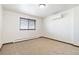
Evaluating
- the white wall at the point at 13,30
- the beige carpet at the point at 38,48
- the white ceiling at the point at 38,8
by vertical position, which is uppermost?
the white ceiling at the point at 38,8

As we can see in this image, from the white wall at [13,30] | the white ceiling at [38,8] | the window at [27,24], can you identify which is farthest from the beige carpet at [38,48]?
the white ceiling at [38,8]

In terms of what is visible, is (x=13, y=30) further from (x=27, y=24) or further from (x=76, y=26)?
(x=76, y=26)

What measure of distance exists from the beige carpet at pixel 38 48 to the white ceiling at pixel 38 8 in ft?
1.54

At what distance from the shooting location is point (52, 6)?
139cm

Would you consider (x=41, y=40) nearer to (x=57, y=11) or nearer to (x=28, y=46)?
(x=28, y=46)

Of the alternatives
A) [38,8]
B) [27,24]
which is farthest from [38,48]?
[38,8]

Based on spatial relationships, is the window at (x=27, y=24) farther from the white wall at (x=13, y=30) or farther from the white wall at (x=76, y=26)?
the white wall at (x=76, y=26)

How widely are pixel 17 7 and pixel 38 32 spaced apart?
0.54 meters

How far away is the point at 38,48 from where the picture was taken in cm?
142

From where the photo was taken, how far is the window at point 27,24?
4.68 feet

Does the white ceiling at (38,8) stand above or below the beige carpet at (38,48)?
above

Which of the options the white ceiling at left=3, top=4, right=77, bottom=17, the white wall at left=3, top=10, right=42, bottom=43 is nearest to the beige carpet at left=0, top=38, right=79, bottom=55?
the white wall at left=3, top=10, right=42, bottom=43

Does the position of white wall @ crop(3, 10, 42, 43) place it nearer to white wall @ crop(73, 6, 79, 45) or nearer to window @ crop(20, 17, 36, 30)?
window @ crop(20, 17, 36, 30)

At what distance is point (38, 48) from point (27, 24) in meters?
0.45
